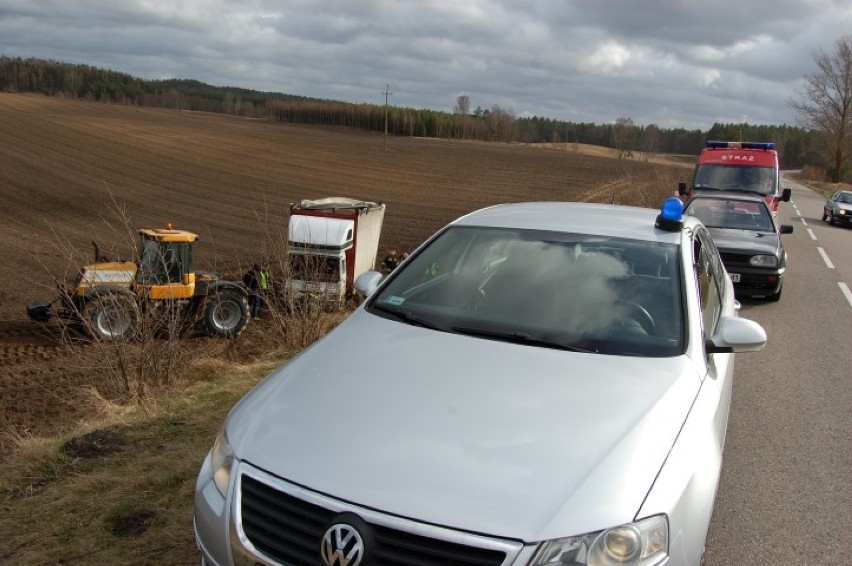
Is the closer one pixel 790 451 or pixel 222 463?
pixel 222 463

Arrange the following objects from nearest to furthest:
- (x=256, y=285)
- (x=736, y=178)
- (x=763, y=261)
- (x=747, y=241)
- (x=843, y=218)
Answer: (x=763, y=261) < (x=747, y=241) < (x=256, y=285) < (x=736, y=178) < (x=843, y=218)

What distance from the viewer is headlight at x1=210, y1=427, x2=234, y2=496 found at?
2.57 meters

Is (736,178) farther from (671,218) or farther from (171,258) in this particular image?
(671,218)

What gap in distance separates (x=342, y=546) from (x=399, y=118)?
387 ft

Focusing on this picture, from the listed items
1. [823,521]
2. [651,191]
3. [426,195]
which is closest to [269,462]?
[823,521]

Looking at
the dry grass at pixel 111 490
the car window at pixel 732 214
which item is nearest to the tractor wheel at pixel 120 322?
the dry grass at pixel 111 490

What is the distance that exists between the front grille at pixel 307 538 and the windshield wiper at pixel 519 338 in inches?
51.4

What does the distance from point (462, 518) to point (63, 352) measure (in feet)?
33.8

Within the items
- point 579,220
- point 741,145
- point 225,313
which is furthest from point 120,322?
point 741,145

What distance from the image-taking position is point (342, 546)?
7.09 ft

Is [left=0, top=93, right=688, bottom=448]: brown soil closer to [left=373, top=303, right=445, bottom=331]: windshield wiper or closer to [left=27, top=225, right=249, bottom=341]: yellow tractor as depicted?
[left=27, top=225, right=249, bottom=341]: yellow tractor

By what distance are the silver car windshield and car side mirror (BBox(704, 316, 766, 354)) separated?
21 cm

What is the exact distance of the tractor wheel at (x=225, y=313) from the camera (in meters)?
11.7

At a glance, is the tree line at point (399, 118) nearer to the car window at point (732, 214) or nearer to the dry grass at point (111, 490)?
the car window at point (732, 214)
